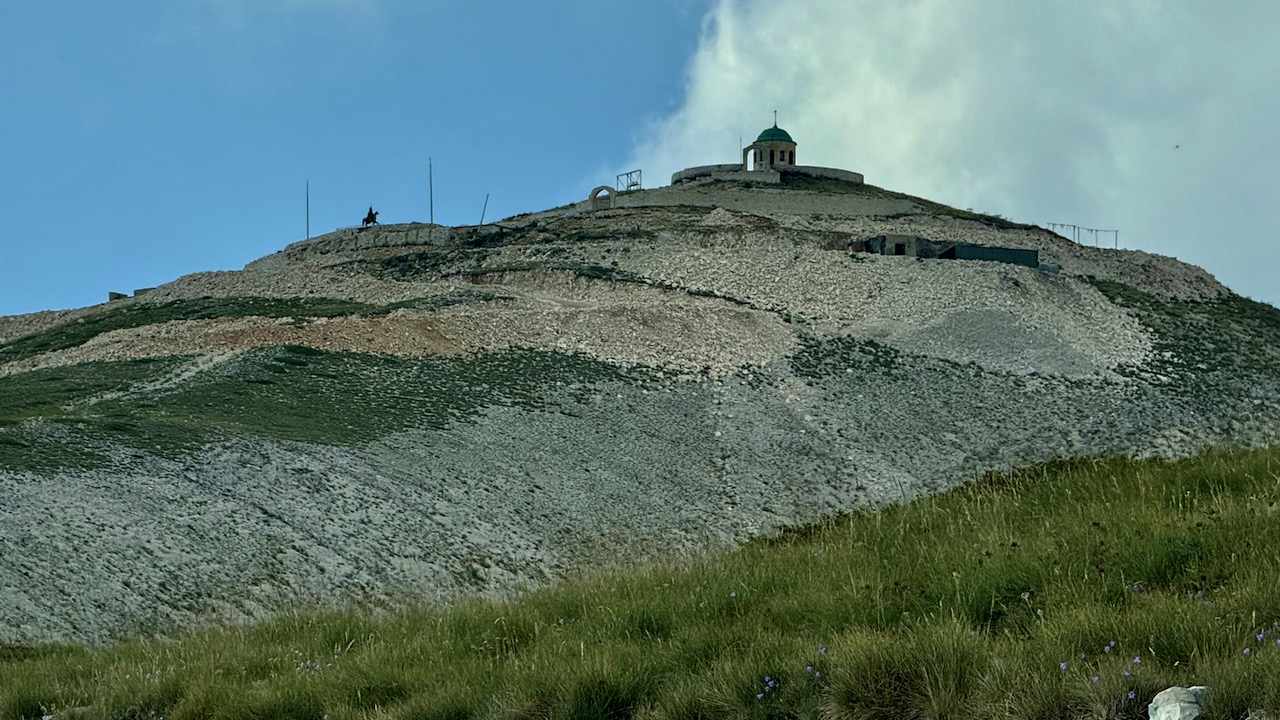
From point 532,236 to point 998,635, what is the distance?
42383 millimetres

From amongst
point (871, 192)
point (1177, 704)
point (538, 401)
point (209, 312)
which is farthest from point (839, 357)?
point (871, 192)

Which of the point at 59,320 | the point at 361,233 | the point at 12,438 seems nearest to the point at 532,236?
the point at 361,233

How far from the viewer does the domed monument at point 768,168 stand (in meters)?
68.7

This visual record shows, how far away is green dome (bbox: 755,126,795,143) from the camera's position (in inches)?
2891

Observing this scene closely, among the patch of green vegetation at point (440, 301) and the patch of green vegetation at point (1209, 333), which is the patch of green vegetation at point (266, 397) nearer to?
the patch of green vegetation at point (440, 301)

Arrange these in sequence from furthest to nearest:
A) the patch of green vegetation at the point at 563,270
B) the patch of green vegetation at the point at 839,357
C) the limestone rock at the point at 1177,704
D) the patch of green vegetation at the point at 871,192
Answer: the patch of green vegetation at the point at 871,192 → the patch of green vegetation at the point at 563,270 → the patch of green vegetation at the point at 839,357 → the limestone rock at the point at 1177,704

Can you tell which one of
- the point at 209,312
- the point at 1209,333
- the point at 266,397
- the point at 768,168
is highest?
the point at 768,168

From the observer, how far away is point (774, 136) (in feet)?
241

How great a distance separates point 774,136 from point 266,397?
54.4 m

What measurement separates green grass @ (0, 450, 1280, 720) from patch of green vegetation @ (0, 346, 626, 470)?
8464 millimetres

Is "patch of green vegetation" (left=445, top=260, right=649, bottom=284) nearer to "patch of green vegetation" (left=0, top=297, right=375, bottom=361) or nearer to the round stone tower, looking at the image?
"patch of green vegetation" (left=0, top=297, right=375, bottom=361)

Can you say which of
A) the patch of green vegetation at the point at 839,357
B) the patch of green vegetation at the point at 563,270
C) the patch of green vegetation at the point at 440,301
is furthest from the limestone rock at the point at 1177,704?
the patch of green vegetation at the point at 563,270

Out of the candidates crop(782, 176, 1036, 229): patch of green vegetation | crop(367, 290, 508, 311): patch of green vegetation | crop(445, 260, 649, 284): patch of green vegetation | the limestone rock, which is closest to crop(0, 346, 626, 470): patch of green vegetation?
crop(367, 290, 508, 311): patch of green vegetation

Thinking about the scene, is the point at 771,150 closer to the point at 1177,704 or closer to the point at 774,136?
the point at 774,136
